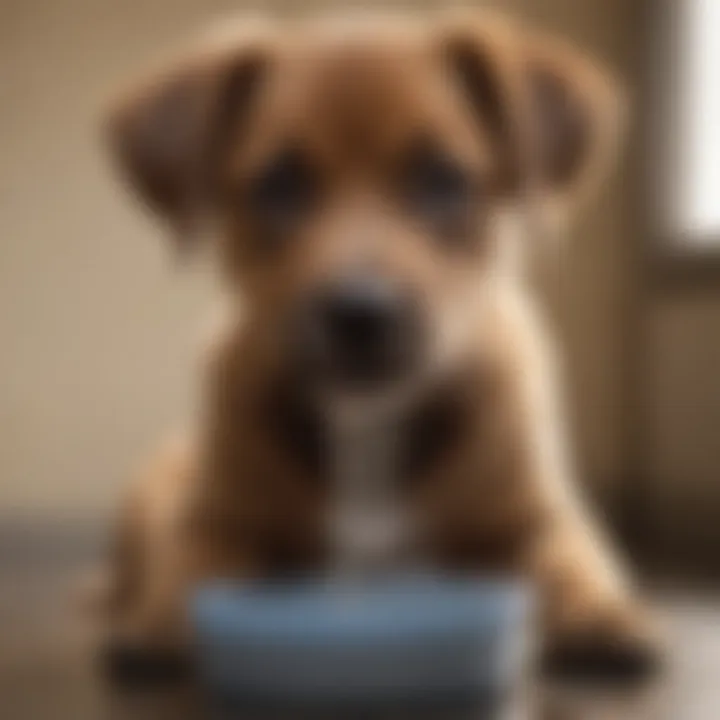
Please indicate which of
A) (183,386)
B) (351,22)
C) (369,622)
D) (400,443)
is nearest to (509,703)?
(369,622)

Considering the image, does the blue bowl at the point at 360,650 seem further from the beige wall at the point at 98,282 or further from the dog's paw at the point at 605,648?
the beige wall at the point at 98,282

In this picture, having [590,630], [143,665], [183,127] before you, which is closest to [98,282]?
[183,127]

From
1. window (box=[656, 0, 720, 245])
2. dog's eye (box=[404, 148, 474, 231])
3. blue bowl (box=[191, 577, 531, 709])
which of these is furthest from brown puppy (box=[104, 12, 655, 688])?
window (box=[656, 0, 720, 245])

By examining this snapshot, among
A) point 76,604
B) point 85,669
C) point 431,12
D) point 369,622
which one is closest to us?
point 369,622

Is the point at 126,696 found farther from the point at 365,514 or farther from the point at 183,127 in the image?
the point at 183,127

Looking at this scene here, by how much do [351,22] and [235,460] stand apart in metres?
0.33

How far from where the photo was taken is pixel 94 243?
1.75m

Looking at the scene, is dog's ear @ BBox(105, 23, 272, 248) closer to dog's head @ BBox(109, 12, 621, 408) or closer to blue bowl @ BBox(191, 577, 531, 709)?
dog's head @ BBox(109, 12, 621, 408)

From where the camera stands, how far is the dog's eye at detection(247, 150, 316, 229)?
898mm

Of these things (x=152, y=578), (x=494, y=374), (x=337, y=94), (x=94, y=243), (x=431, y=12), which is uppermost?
(x=431, y=12)

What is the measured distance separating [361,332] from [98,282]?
0.99 m

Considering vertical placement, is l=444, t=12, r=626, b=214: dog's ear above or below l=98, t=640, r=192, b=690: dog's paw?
above

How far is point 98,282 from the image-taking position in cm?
175

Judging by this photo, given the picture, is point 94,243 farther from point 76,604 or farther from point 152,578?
point 152,578
